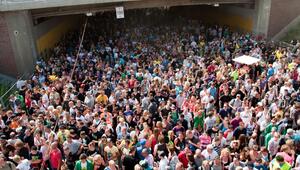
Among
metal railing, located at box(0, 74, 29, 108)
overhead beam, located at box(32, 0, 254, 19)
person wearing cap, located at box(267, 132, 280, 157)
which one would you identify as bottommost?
metal railing, located at box(0, 74, 29, 108)

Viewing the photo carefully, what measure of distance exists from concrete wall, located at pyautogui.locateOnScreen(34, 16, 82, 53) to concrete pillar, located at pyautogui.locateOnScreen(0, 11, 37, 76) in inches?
31.9

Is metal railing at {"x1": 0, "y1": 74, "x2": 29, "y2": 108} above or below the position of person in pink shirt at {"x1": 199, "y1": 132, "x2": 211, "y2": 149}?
below

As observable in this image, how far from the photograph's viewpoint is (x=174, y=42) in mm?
20812

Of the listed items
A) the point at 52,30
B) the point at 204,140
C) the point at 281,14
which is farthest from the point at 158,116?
the point at 52,30

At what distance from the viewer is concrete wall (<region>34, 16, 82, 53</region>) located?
2022 cm

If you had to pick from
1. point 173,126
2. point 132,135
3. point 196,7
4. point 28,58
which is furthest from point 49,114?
point 196,7

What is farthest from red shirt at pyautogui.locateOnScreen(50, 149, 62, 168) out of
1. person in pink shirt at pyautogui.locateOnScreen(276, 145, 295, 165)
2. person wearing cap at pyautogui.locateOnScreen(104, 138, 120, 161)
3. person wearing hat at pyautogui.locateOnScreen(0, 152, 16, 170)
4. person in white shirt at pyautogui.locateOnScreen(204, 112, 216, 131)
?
person in pink shirt at pyautogui.locateOnScreen(276, 145, 295, 165)

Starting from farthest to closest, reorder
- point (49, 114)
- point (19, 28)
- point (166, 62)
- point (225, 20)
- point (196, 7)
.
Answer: point (196, 7) → point (225, 20) → point (19, 28) → point (166, 62) → point (49, 114)

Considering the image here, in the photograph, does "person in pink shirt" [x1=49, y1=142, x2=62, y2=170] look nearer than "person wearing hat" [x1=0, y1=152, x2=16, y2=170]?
No

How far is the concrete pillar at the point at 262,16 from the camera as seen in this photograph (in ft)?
69.8

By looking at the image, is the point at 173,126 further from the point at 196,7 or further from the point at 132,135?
the point at 196,7

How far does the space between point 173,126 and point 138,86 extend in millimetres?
3720

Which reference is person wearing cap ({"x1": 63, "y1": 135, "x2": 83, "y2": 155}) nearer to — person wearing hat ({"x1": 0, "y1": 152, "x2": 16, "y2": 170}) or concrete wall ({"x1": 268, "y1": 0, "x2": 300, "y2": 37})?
person wearing hat ({"x1": 0, "y1": 152, "x2": 16, "y2": 170})

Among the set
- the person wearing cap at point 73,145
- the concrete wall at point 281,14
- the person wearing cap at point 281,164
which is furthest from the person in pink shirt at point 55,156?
the concrete wall at point 281,14
